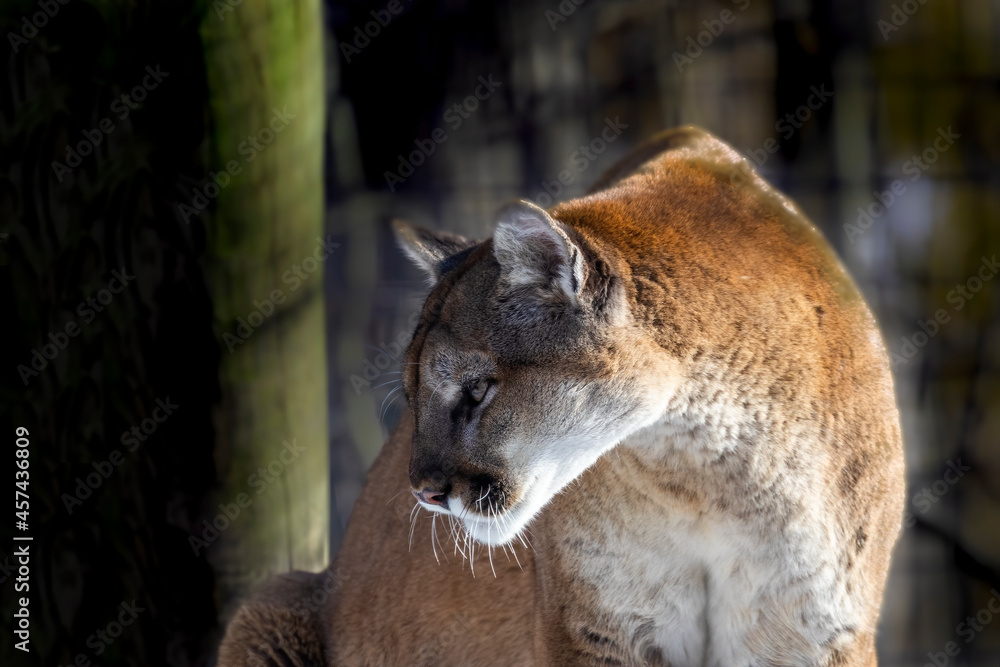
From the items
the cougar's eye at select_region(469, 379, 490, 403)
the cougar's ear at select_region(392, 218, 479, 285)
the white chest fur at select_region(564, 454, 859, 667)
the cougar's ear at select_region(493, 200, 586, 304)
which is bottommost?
the white chest fur at select_region(564, 454, 859, 667)

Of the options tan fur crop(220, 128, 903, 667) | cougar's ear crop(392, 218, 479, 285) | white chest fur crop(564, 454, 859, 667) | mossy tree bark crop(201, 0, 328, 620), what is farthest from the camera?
mossy tree bark crop(201, 0, 328, 620)

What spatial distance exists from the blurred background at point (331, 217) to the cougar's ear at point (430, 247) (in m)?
0.43

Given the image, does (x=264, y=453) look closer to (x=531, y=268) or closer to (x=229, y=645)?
(x=229, y=645)

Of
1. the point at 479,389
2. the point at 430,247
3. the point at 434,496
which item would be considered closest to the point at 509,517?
the point at 434,496

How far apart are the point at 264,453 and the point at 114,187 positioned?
0.87 meters

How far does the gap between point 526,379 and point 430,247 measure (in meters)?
0.60

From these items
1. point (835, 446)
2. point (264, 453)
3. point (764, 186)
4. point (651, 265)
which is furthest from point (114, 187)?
point (835, 446)

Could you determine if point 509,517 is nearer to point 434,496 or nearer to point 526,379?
point 434,496

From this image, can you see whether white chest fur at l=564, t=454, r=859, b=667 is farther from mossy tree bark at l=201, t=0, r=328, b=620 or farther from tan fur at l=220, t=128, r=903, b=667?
mossy tree bark at l=201, t=0, r=328, b=620

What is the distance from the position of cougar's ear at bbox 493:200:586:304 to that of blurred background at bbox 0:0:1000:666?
2.77 ft

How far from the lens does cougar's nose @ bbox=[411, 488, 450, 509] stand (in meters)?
2.23

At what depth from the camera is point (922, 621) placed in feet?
15.2

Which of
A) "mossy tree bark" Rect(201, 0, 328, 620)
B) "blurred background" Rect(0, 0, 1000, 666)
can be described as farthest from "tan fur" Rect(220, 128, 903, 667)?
"blurred background" Rect(0, 0, 1000, 666)

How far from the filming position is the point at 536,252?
2.14 meters
